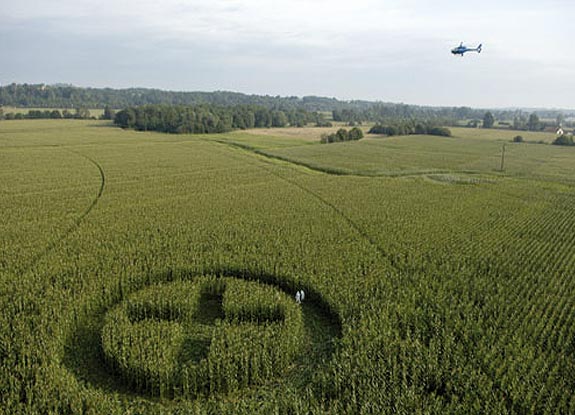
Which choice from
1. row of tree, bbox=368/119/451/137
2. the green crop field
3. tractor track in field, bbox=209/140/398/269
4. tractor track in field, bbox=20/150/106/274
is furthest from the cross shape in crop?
row of tree, bbox=368/119/451/137

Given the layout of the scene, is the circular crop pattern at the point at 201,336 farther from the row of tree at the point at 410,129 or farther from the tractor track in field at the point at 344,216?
the row of tree at the point at 410,129

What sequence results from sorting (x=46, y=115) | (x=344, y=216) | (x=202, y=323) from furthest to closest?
(x=46, y=115) → (x=344, y=216) → (x=202, y=323)

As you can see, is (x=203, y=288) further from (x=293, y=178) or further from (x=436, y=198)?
(x=293, y=178)

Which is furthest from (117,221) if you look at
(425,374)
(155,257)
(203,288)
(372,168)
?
(372,168)

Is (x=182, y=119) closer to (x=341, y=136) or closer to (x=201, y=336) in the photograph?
(x=341, y=136)

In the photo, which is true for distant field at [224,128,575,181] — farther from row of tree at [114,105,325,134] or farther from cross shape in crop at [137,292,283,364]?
cross shape in crop at [137,292,283,364]

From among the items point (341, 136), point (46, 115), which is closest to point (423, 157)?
point (341, 136)
